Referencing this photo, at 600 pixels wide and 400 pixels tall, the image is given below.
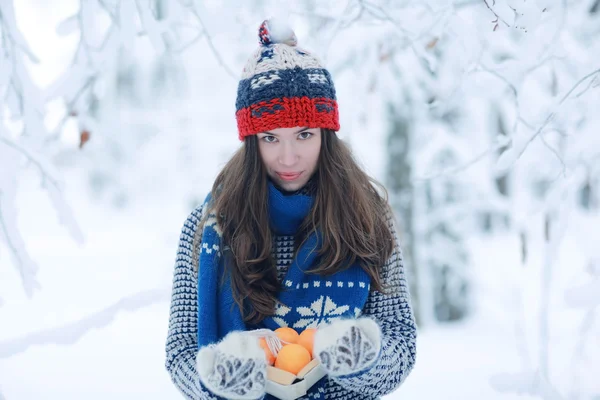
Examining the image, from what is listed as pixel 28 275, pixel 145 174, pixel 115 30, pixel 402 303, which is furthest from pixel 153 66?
pixel 402 303

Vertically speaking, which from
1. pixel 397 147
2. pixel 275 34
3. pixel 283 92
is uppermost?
pixel 397 147

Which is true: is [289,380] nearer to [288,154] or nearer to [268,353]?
[268,353]

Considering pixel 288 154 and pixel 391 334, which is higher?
pixel 288 154

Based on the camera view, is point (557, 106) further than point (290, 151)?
Yes

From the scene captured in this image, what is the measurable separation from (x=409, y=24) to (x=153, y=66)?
238 inches

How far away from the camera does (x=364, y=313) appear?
5.86ft

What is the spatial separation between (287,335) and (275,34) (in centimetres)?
96

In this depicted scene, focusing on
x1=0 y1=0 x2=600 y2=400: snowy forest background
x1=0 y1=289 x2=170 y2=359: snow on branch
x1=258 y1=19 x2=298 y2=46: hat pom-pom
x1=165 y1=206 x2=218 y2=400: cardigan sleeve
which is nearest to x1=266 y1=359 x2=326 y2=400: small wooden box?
x1=165 y1=206 x2=218 y2=400: cardigan sleeve

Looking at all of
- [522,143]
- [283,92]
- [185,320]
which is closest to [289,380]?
[185,320]

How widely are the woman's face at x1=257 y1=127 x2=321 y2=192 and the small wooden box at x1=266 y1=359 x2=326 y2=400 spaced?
61cm

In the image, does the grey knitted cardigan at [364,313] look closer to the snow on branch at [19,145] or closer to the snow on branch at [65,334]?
the snow on branch at [19,145]

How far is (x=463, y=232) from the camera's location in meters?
5.58

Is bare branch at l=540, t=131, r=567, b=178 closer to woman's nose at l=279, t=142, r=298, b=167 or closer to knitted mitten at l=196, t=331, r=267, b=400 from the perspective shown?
woman's nose at l=279, t=142, r=298, b=167

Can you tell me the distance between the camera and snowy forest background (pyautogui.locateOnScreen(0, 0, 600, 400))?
206 centimetres
